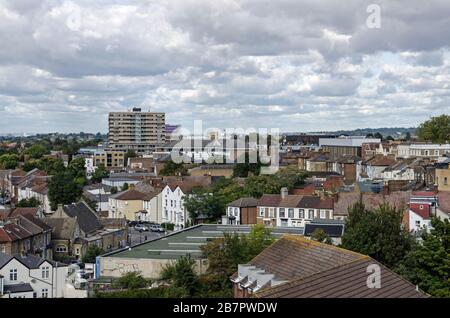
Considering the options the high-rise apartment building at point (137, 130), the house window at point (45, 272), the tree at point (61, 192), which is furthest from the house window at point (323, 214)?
the high-rise apartment building at point (137, 130)

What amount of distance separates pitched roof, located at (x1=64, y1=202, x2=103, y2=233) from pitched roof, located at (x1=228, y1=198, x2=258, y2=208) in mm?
8327

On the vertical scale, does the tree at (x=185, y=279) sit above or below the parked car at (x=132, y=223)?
above

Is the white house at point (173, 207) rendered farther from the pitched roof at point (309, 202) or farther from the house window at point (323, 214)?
the house window at point (323, 214)

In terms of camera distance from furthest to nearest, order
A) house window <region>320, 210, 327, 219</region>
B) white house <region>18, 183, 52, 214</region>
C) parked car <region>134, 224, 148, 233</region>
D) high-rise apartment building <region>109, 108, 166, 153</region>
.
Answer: high-rise apartment building <region>109, 108, 166, 153</region>
white house <region>18, 183, 52, 214</region>
parked car <region>134, 224, 148, 233</region>
house window <region>320, 210, 327, 219</region>

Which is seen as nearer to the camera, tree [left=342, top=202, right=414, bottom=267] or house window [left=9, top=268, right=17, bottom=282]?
tree [left=342, top=202, right=414, bottom=267]

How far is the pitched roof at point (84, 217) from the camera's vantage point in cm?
3709

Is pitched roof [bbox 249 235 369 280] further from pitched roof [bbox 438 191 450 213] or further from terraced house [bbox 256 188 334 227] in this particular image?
terraced house [bbox 256 188 334 227]

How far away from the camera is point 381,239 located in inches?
819

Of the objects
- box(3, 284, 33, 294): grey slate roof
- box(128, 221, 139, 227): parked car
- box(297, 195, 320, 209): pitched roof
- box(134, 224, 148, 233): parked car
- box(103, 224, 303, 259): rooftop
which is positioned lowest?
box(128, 221, 139, 227): parked car

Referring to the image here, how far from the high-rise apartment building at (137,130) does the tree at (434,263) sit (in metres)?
107

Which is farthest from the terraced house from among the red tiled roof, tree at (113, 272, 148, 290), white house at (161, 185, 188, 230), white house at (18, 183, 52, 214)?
white house at (18, 183, 52, 214)

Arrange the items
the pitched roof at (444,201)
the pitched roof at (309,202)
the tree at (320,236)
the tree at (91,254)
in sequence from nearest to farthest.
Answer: the tree at (320,236)
the pitched roof at (444,201)
the tree at (91,254)
the pitched roof at (309,202)

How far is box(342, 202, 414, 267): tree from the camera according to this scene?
20.7 metres
